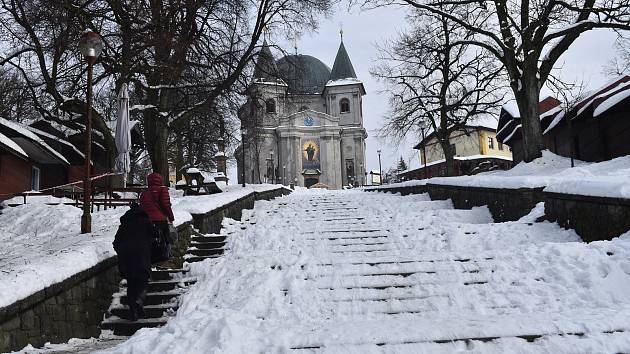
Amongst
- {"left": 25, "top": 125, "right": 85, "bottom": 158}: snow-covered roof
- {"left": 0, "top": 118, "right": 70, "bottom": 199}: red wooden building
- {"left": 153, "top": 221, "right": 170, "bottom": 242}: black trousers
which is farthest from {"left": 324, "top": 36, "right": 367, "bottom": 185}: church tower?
{"left": 153, "top": 221, "right": 170, "bottom": 242}: black trousers

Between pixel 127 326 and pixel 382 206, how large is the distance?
9.11m

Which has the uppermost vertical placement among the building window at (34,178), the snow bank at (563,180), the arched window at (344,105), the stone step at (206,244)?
the arched window at (344,105)

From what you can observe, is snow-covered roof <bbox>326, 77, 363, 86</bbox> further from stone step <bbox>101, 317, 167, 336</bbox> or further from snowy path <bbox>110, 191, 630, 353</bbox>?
stone step <bbox>101, 317, 167, 336</bbox>

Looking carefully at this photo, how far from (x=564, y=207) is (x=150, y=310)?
22.1 feet

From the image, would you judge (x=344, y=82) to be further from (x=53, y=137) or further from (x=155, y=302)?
(x=155, y=302)

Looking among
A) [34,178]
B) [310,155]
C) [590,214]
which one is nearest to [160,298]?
[590,214]

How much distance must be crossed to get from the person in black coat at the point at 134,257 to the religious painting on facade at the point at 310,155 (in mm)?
65091

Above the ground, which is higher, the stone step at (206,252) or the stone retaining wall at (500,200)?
the stone retaining wall at (500,200)

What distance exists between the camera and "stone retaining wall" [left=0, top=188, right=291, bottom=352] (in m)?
4.18

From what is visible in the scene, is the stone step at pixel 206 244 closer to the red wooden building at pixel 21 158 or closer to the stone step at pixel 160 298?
the stone step at pixel 160 298

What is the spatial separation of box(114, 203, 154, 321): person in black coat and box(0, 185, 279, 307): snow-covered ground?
1.41 feet

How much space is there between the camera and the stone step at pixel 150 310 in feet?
18.9

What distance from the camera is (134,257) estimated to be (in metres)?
5.56

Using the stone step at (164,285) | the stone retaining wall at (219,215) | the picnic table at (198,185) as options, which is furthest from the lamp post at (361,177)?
the stone step at (164,285)
